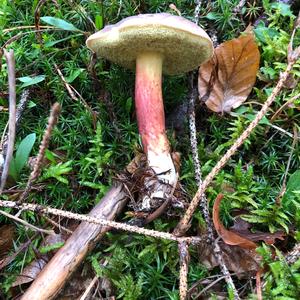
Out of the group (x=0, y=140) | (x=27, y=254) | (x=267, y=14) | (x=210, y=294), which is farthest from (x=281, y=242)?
(x=0, y=140)

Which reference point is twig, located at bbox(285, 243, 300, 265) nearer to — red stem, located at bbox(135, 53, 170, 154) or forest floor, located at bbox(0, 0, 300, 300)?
forest floor, located at bbox(0, 0, 300, 300)

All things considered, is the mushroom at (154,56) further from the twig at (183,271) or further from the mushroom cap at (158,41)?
the twig at (183,271)

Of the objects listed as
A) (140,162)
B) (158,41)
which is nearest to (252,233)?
(140,162)

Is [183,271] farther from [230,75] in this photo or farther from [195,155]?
[230,75]

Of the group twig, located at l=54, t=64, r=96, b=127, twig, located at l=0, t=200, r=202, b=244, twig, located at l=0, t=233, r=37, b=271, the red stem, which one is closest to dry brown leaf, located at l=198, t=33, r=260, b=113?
the red stem

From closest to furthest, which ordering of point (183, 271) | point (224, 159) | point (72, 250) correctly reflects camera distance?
point (183, 271) → point (224, 159) → point (72, 250)

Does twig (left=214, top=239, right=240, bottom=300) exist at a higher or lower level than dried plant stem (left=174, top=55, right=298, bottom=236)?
lower
